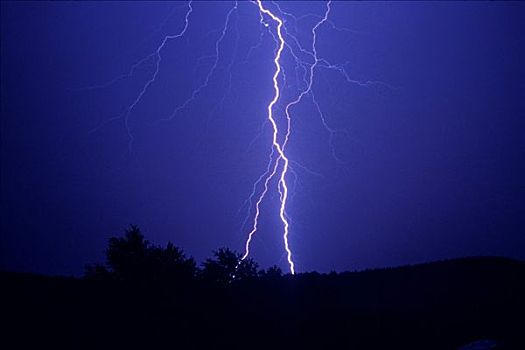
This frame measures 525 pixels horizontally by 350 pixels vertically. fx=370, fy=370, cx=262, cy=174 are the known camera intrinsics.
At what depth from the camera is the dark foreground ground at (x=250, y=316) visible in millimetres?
5270

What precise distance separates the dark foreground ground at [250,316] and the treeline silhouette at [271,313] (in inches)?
0.6

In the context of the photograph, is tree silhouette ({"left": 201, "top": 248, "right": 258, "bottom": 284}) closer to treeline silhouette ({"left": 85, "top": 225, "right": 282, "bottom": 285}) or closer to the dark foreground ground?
treeline silhouette ({"left": 85, "top": 225, "right": 282, "bottom": 285})

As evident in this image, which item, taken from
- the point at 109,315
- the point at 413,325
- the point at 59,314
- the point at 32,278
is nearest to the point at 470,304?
the point at 413,325

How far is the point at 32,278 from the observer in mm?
7293

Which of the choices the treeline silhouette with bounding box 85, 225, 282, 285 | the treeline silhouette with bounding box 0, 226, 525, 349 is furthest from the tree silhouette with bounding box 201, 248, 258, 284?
the treeline silhouette with bounding box 0, 226, 525, 349

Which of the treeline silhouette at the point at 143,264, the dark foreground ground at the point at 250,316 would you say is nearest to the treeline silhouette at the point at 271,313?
the dark foreground ground at the point at 250,316

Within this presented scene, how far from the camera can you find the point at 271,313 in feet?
22.5

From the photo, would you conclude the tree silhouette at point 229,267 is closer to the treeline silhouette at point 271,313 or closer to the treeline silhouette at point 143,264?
the treeline silhouette at point 143,264

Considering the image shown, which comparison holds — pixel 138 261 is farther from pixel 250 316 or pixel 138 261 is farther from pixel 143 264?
pixel 250 316

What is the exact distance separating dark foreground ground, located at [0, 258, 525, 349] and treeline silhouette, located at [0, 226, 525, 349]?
2cm

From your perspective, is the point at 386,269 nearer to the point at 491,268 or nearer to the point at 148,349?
the point at 491,268

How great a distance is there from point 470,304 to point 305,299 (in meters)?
3.11

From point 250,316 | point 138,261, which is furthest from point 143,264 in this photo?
point 250,316

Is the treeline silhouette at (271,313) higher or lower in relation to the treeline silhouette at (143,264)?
lower
